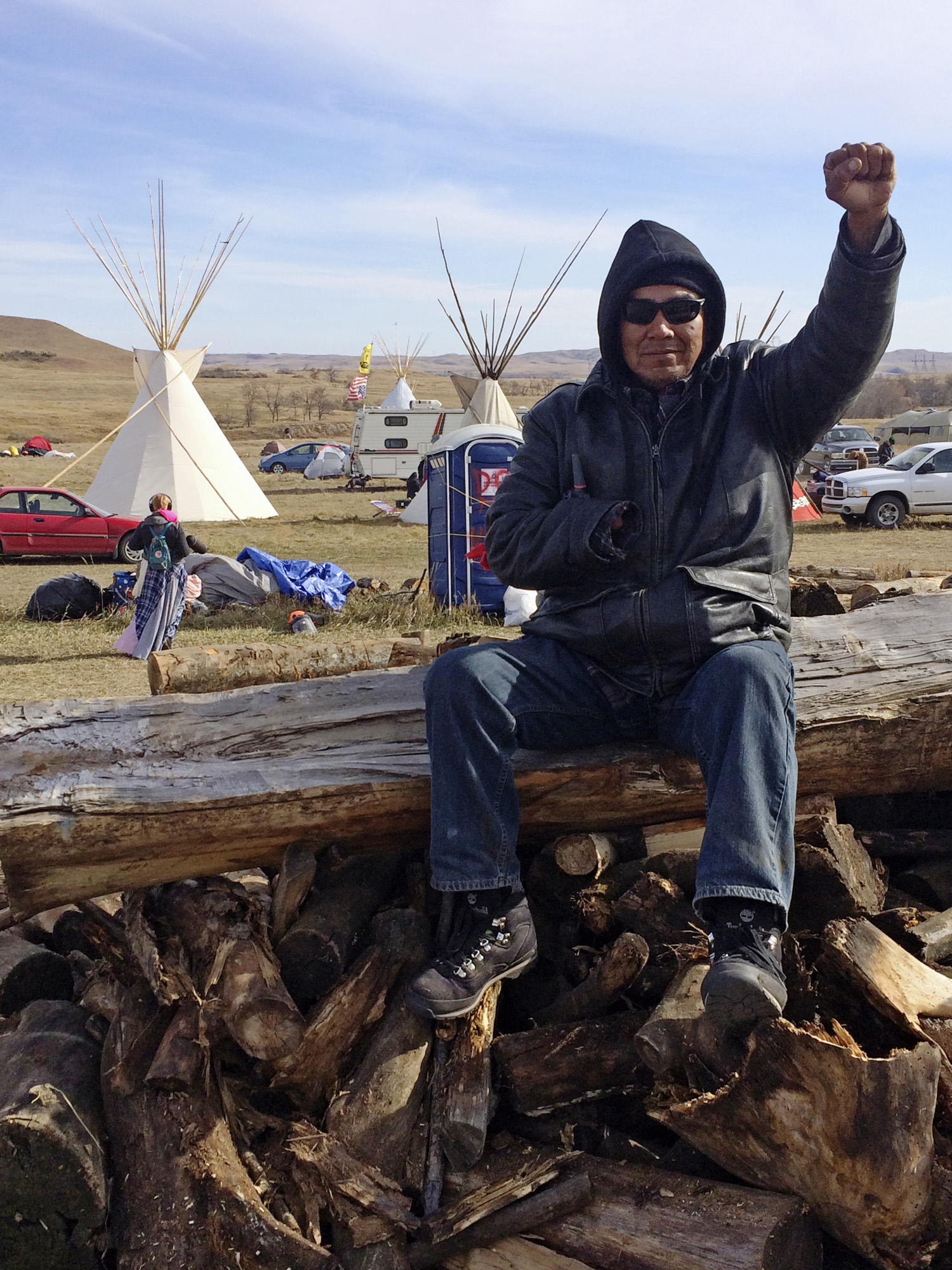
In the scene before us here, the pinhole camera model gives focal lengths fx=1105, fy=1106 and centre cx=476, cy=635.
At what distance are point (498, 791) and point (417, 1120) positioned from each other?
0.77m

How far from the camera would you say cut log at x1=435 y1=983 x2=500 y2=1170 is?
2412 mm

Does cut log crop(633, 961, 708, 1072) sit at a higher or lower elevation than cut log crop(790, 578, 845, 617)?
lower

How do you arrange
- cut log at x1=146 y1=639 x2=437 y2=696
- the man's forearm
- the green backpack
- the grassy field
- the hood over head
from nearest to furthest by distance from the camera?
the man's forearm
the hood over head
cut log at x1=146 y1=639 x2=437 y2=696
the grassy field
the green backpack

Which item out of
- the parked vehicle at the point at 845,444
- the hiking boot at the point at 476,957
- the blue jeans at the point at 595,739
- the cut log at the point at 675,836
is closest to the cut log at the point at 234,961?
the hiking boot at the point at 476,957

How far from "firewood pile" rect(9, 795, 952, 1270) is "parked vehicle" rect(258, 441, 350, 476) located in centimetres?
3203

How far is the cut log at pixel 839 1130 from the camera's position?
2184 millimetres

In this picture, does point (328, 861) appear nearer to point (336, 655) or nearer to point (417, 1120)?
point (417, 1120)

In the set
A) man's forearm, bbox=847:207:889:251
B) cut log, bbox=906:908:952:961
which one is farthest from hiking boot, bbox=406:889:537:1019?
man's forearm, bbox=847:207:889:251

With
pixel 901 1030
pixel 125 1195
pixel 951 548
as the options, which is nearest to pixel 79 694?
pixel 125 1195

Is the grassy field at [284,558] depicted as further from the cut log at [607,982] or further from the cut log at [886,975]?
the cut log at [886,975]

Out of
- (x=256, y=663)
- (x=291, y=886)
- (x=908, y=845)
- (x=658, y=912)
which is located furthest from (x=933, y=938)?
(x=256, y=663)

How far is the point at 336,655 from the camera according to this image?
4.88 metres

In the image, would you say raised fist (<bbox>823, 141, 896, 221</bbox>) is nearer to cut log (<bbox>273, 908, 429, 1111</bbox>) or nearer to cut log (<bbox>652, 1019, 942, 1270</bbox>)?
cut log (<bbox>652, 1019, 942, 1270</bbox>)

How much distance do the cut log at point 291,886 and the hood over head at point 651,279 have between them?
1549mm
